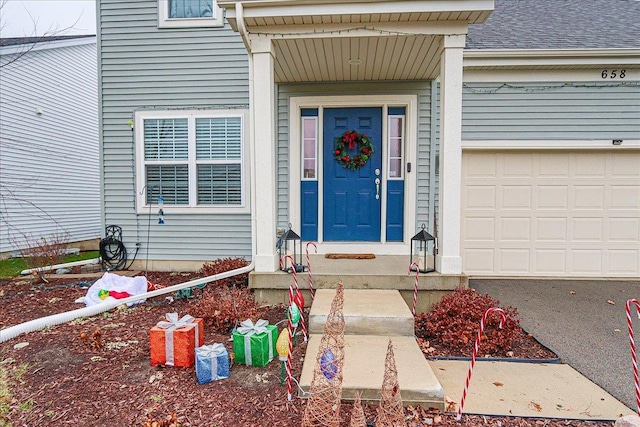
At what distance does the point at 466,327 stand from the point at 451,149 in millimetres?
1764

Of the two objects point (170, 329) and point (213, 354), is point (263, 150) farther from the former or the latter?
point (213, 354)

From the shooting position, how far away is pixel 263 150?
3.92 m

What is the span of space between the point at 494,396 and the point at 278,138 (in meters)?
4.29

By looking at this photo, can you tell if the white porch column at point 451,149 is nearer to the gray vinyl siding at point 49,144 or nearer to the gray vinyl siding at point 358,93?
the gray vinyl siding at point 358,93

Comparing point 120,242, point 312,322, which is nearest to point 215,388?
point 312,322

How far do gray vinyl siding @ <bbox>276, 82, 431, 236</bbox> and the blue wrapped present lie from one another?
10.2 feet

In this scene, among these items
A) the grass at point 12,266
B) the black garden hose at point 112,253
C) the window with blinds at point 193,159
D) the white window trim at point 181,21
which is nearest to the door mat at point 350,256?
the window with blinds at point 193,159

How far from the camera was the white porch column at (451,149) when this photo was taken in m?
3.80

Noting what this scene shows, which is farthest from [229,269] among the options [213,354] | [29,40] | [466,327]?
[29,40]

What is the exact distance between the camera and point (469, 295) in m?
3.54

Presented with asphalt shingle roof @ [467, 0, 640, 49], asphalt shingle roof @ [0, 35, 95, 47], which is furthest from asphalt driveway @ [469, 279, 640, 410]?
asphalt shingle roof @ [0, 35, 95, 47]

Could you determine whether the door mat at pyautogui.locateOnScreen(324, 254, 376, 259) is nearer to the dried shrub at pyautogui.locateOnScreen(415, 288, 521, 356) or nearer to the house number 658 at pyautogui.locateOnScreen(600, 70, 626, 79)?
the dried shrub at pyautogui.locateOnScreen(415, 288, 521, 356)

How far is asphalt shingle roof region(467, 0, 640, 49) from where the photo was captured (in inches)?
216

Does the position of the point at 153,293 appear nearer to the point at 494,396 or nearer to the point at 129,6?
the point at 494,396
